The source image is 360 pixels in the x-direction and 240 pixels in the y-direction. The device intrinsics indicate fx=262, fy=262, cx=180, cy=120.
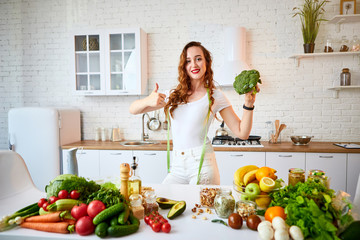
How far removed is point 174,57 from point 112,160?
5.70 feet

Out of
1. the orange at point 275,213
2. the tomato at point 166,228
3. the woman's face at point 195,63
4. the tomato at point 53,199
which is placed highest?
the woman's face at point 195,63

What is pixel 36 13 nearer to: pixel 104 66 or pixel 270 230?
pixel 104 66

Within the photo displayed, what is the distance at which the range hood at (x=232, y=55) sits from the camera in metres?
3.46

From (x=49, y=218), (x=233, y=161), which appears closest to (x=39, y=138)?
(x=233, y=161)

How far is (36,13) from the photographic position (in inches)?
164

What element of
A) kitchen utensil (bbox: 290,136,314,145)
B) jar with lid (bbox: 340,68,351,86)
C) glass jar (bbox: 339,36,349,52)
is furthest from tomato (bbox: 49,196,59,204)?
glass jar (bbox: 339,36,349,52)

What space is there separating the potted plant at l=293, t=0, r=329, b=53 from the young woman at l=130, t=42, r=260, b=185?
7.08 feet

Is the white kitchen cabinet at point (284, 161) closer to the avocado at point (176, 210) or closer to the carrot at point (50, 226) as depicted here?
the avocado at point (176, 210)

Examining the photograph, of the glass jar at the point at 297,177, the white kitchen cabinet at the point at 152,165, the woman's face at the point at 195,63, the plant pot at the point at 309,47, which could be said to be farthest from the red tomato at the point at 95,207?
the plant pot at the point at 309,47

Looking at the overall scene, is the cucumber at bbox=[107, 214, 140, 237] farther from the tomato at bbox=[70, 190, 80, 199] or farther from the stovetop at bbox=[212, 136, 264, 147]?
the stovetop at bbox=[212, 136, 264, 147]

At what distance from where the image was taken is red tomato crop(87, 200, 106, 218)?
1117 mm

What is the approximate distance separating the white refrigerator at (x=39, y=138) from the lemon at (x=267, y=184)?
2986 mm

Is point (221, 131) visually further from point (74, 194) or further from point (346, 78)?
point (74, 194)

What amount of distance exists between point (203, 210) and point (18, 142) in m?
Answer: 3.12
